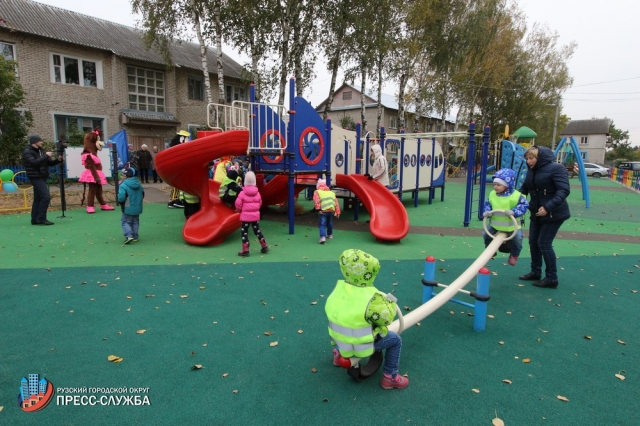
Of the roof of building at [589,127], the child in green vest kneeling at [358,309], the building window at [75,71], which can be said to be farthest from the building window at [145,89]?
the roof of building at [589,127]

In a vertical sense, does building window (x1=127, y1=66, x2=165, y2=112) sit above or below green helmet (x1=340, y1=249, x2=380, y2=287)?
above

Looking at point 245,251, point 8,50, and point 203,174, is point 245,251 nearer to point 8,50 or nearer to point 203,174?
point 203,174

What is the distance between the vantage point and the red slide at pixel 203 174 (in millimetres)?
7145

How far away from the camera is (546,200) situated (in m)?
4.87

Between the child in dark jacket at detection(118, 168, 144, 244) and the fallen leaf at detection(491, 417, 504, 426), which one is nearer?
the fallen leaf at detection(491, 417, 504, 426)

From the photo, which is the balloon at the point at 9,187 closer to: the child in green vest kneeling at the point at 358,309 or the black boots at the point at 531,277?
the child in green vest kneeling at the point at 358,309

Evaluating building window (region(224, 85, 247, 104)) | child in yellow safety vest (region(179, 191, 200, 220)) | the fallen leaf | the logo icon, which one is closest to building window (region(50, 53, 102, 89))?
building window (region(224, 85, 247, 104))

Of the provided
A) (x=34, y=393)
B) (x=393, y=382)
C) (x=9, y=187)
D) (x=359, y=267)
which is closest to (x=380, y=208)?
(x=393, y=382)

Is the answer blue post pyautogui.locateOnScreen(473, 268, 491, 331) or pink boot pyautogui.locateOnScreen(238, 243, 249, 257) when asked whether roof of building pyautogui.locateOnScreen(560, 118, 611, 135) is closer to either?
pink boot pyautogui.locateOnScreen(238, 243, 249, 257)

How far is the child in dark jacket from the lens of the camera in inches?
286

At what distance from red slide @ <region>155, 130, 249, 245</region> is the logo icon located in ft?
14.4

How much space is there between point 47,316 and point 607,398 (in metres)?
5.01

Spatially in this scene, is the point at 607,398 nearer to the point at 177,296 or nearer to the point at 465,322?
the point at 465,322

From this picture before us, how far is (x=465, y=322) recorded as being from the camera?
4.03 meters
